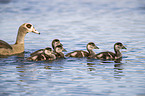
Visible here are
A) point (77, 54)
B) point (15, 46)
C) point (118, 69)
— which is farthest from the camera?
point (15, 46)

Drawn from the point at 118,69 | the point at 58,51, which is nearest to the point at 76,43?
the point at 58,51

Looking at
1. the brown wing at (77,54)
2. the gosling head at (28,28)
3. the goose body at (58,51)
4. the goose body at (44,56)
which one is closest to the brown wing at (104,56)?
the brown wing at (77,54)

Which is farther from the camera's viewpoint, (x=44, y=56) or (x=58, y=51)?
(x=58, y=51)

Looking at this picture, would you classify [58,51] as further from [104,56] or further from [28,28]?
[28,28]

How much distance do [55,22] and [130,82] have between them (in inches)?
449

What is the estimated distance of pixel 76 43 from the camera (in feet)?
46.5

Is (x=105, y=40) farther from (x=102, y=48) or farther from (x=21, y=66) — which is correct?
(x=21, y=66)

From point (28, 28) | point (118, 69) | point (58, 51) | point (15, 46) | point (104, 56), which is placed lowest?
point (118, 69)

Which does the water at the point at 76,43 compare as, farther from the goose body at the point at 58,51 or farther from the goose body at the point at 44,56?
the goose body at the point at 58,51

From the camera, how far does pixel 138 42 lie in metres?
14.2

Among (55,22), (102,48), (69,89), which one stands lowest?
(69,89)

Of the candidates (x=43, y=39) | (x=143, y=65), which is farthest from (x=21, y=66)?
(x=43, y=39)

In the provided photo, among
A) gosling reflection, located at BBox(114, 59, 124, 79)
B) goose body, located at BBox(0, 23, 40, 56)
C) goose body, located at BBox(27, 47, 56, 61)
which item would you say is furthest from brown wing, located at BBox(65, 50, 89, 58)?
goose body, located at BBox(0, 23, 40, 56)

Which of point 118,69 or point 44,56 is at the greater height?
point 44,56
